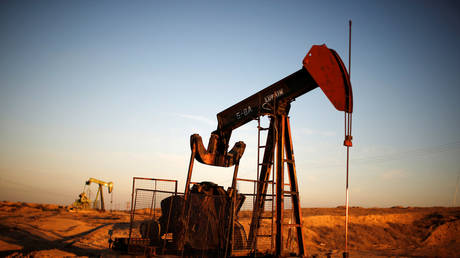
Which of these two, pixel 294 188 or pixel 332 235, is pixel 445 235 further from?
pixel 294 188

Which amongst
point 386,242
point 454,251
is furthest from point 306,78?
point 386,242

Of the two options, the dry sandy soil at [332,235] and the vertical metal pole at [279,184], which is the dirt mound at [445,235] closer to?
the dry sandy soil at [332,235]

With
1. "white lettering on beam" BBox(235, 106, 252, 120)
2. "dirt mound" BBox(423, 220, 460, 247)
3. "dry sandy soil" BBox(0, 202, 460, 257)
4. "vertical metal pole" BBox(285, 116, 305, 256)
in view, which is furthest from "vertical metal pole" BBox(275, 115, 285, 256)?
"dirt mound" BBox(423, 220, 460, 247)

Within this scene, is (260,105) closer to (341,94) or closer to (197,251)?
(341,94)

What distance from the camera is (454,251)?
680 inches

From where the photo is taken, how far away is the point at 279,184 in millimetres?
8133

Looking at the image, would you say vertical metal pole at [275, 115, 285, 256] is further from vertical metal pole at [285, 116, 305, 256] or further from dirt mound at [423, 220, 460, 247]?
dirt mound at [423, 220, 460, 247]

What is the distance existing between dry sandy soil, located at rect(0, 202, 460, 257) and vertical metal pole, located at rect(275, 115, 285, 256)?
22.1 feet

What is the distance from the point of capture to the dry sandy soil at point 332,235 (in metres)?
14.7

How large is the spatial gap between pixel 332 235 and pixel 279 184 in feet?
51.2

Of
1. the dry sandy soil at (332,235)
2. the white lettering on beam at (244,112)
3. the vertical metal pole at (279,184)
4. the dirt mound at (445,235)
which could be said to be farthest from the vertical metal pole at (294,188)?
the dirt mound at (445,235)

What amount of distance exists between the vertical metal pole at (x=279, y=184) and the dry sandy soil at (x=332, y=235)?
6731 millimetres

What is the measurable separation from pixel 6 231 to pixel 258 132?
14540 millimetres

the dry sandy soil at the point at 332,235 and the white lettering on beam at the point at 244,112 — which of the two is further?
the dry sandy soil at the point at 332,235
